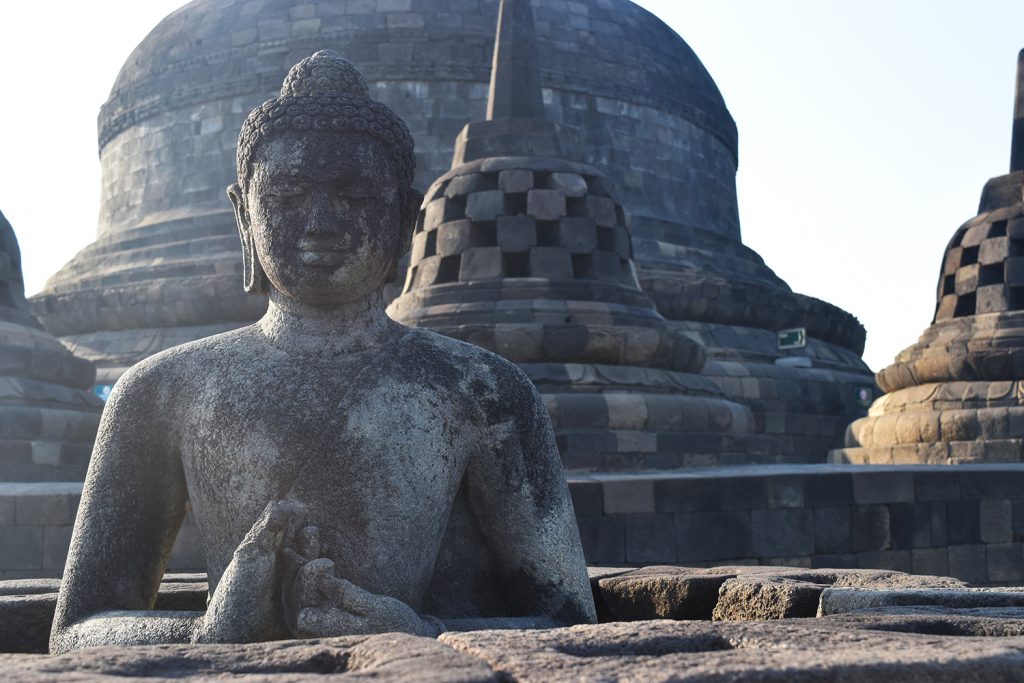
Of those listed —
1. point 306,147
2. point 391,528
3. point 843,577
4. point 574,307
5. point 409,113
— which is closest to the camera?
point 391,528

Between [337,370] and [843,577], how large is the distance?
2.14 m

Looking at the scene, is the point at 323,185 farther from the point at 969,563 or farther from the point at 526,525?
the point at 969,563

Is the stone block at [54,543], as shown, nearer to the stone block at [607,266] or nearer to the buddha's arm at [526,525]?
the buddha's arm at [526,525]

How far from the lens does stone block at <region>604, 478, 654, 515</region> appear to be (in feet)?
28.5

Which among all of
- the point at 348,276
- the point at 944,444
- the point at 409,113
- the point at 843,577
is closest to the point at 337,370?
the point at 348,276

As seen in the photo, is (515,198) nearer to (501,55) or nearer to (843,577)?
(501,55)

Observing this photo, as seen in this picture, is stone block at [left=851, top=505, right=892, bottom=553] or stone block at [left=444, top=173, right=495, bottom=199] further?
stone block at [left=444, top=173, right=495, bottom=199]

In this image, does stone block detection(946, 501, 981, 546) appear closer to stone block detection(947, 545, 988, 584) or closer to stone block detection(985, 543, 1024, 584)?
stone block detection(947, 545, 988, 584)

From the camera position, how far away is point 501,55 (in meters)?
15.0

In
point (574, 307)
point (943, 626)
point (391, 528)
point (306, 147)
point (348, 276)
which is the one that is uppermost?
point (574, 307)

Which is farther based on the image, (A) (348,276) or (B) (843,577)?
(B) (843,577)

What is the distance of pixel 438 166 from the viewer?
20750 millimetres

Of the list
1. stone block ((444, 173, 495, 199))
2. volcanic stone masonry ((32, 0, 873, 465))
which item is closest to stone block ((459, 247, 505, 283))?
stone block ((444, 173, 495, 199))

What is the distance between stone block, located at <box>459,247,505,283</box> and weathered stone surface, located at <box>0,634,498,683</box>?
1066 cm
